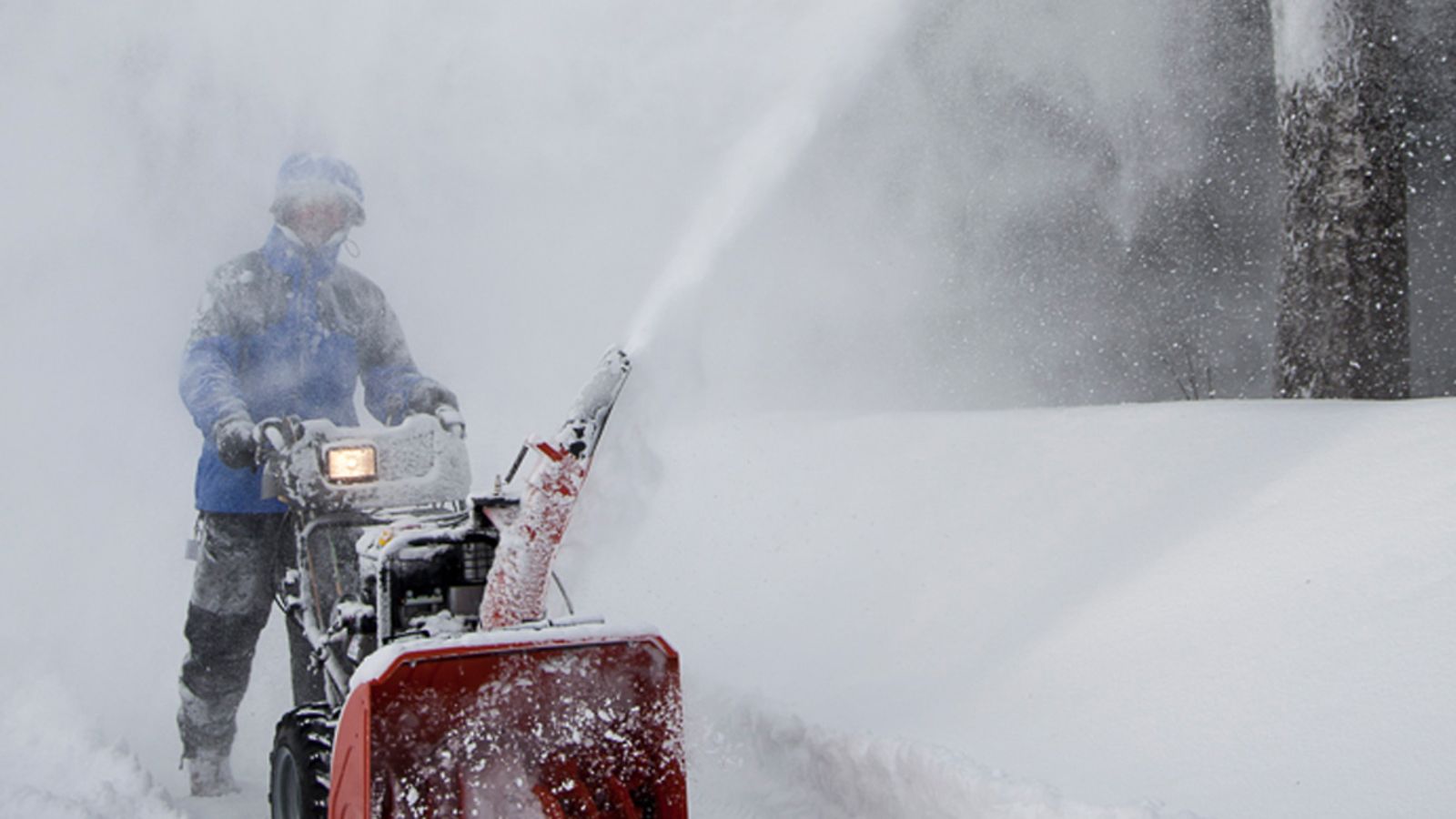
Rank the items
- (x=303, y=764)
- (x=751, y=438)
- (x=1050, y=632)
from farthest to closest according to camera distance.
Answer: (x=751, y=438), (x=1050, y=632), (x=303, y=764)

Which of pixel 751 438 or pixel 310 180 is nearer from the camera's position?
pixel 310 180

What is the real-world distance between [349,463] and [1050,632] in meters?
2.30

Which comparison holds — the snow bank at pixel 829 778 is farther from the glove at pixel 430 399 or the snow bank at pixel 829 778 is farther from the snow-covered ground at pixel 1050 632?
the glove at pixel 430 399

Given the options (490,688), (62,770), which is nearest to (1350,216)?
(490,688)

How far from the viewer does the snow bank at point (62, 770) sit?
11.4 feet

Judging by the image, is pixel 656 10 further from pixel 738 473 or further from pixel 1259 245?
pixel 1259 245

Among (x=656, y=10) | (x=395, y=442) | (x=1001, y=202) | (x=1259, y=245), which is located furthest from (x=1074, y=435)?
(x=1001, y=202)

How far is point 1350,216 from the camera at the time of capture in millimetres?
5547

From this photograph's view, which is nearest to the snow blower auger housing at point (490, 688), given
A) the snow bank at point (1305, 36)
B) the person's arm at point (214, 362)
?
the person's arm at point (214, 362)

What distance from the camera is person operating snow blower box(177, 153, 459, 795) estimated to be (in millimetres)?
4223

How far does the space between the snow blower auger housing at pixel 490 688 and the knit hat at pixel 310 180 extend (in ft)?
4.81

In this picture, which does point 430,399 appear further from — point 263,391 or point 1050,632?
point 1050,632

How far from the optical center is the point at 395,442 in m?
3.69

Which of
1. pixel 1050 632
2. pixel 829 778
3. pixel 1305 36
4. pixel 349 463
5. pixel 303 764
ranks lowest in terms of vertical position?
pixel 829 778
